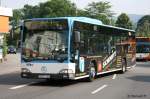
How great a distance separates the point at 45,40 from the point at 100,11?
95.2 meters

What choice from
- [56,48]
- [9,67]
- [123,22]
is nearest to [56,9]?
[123,22]

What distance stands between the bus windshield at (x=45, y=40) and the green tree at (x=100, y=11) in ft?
294

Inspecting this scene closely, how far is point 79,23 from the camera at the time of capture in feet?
66.1

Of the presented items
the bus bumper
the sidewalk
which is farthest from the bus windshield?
the sidewalk

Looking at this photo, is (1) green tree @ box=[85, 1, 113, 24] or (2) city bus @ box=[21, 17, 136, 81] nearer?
(2) city bus @ box=[21, 17, 136, 81]

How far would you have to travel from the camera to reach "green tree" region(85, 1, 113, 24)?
4350 inches

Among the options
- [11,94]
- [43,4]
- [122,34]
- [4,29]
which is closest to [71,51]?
[11,94]

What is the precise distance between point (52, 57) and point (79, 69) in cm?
149

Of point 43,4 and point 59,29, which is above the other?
point 43,4

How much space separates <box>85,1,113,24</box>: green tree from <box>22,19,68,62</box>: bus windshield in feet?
294

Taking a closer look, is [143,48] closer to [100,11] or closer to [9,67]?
[9,67]

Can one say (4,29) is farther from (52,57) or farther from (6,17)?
(52,57)

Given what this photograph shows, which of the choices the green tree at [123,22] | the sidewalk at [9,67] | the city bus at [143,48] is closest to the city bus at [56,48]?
the sidewalk at [9,67]

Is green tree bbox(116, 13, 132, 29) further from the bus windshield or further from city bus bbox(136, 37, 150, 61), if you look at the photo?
the bus windshield
